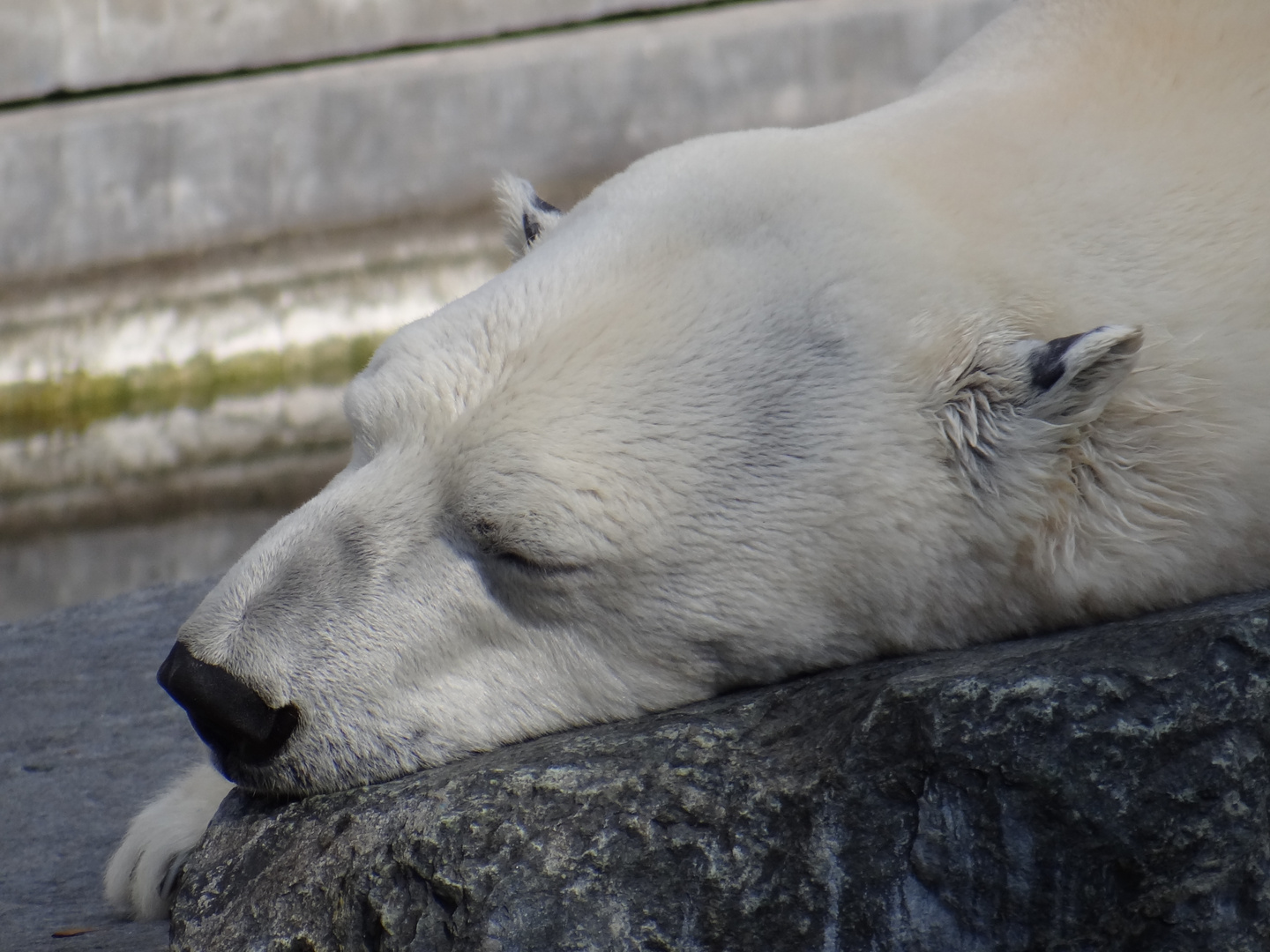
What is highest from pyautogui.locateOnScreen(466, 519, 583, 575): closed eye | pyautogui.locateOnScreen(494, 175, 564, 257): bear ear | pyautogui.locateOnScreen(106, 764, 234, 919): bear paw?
pyautogui.locateOnScreen(494, 175, 564, 257): bear ear

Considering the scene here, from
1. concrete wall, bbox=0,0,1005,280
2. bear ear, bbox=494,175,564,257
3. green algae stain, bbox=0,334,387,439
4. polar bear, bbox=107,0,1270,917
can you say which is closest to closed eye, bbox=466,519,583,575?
polar bear, bbox=107,0,1270,917

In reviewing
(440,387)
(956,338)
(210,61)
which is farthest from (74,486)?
(956,338)

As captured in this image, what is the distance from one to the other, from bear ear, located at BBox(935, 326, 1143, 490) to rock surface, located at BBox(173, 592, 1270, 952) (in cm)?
27

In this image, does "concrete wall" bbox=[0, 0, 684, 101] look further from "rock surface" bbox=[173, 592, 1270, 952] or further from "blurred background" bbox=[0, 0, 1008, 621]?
"rock surface" bbox=[173, 592, 1270, 952]

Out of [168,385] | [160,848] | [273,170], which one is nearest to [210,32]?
[273,170]

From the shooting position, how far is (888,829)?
161cm

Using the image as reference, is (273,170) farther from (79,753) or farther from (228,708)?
(228,708)

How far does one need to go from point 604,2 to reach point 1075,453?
4.94 meters

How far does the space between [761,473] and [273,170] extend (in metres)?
4.82

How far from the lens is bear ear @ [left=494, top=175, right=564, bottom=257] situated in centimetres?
253

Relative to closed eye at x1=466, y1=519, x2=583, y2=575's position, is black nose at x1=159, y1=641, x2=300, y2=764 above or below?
below

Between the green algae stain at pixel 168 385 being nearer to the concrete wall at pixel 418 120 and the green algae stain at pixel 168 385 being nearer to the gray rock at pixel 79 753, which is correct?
the concrete wall at pixel 418 120

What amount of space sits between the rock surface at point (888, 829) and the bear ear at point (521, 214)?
3.61 ft

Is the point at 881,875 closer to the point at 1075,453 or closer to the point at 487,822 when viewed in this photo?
the point at 487,822
